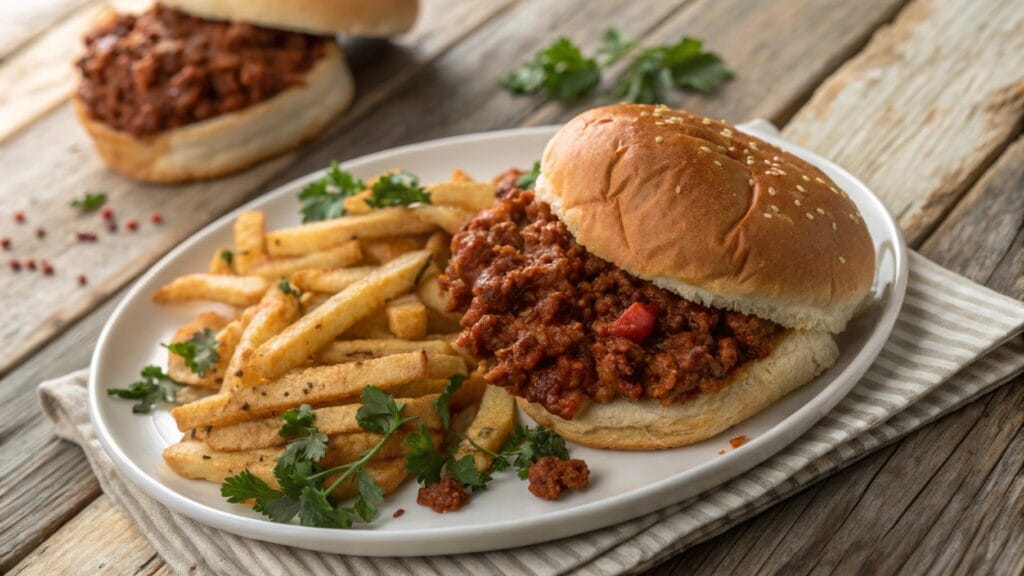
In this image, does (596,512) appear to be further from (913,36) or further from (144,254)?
(913,36)

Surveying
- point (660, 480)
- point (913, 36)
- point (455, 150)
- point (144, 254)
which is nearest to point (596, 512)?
point (660, 480)

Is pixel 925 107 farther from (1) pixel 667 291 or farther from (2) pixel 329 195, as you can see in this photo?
(2) pixel 329 195

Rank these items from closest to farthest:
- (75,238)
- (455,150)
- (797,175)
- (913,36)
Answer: (797,175), (455,150), (75,238), (913,36)

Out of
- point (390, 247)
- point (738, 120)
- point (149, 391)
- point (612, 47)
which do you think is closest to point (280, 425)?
point (149, 391)

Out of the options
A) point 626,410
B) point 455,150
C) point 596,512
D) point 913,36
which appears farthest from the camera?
point 913,36

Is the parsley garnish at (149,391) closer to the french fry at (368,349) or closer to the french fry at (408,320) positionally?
the french fry at (368,349)

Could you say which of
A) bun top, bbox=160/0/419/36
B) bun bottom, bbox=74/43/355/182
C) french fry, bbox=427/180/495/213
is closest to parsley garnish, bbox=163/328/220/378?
french fry, bbox=427/180/495/213
